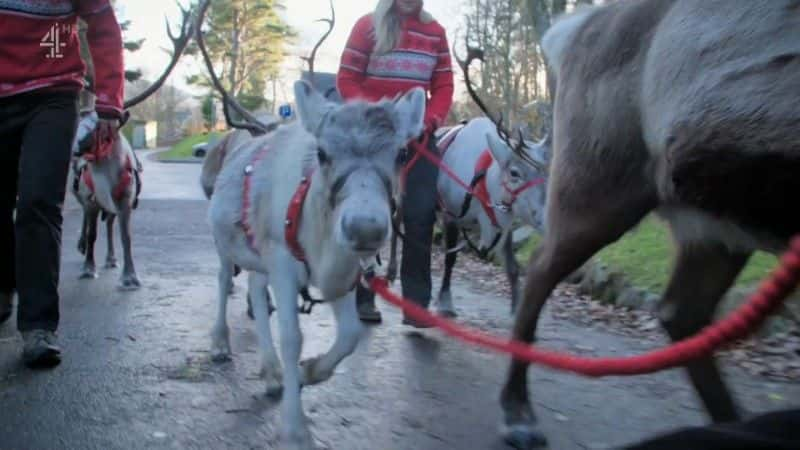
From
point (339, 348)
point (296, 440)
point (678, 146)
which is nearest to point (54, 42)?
point (339, 348)

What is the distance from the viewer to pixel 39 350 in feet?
15.5

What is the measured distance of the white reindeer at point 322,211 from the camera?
3.39 meters

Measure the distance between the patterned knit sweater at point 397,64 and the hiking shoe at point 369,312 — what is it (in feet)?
5.11

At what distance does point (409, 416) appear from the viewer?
4219 millimetres

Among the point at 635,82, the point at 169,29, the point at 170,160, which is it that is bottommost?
the point at 170,160

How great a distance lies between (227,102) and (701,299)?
3372 millimetres

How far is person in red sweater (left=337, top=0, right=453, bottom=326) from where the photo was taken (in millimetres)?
6043

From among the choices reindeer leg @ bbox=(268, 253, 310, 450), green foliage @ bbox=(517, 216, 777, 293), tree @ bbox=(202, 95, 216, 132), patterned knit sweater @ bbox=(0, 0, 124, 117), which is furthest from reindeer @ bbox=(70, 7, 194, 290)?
tree @ bbox=(202, 95, 216, 132)

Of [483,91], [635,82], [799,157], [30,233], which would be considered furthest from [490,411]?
[483,91]

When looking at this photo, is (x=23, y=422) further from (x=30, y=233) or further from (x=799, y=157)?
(x=799, y=157)

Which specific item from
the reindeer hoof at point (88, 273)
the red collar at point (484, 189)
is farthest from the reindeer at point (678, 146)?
the reindeer hoof at point (88, 273)

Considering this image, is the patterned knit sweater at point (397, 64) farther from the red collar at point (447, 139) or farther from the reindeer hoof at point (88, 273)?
the reindeer hoof at point (88, 273)

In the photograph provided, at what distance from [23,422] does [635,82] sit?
3244 mm

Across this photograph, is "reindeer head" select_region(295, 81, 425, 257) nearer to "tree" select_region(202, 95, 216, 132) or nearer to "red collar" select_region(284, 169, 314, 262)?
"red collar" select_region(284, 169, 314, 262)
